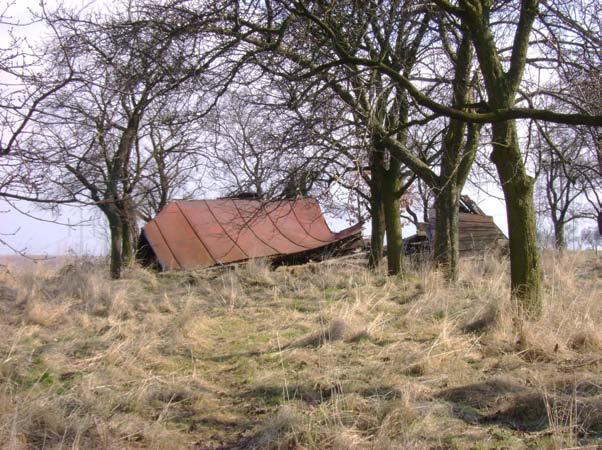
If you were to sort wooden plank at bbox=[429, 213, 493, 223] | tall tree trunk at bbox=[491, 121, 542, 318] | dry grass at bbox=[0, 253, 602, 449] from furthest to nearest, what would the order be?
wooden plank at bbox=[429, 213, 493, 223]
tall tree trunk at bbox=[491, 121, 542, 318]
dry grass at bbox=[0, 253, 602, 449]

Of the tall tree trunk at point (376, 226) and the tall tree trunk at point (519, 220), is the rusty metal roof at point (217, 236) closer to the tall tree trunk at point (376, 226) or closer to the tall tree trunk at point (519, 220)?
the tall tree trunk at point (376, 226)

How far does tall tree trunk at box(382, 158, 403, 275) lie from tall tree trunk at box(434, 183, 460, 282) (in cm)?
145

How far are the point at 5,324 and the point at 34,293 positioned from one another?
1.79 metres

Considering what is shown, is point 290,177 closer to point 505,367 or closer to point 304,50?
point 304,50

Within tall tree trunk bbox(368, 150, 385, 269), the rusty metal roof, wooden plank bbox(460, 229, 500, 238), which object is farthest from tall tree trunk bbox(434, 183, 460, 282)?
wooden plank bbox(460, 229, 500, 238)

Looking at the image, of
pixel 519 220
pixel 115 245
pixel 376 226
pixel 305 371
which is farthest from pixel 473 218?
pixel 305 371

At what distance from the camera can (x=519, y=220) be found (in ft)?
21.9

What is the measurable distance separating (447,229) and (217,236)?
621 cm

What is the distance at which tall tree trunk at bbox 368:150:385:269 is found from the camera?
1229 cm

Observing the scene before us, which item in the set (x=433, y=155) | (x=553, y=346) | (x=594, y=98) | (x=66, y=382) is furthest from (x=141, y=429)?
(x=433, y=155)

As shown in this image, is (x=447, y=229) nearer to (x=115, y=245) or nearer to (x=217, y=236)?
(x=217, y=236)

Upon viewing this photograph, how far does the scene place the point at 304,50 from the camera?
7109mm

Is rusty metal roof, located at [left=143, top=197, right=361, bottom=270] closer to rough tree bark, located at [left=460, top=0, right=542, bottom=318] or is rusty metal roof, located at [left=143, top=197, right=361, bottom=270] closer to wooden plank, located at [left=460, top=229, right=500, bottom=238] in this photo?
wooden plank, located at [left=460, top=229, right=500, bottom=238]

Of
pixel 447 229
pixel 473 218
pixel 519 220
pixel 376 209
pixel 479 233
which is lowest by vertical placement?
pixel 519 220
